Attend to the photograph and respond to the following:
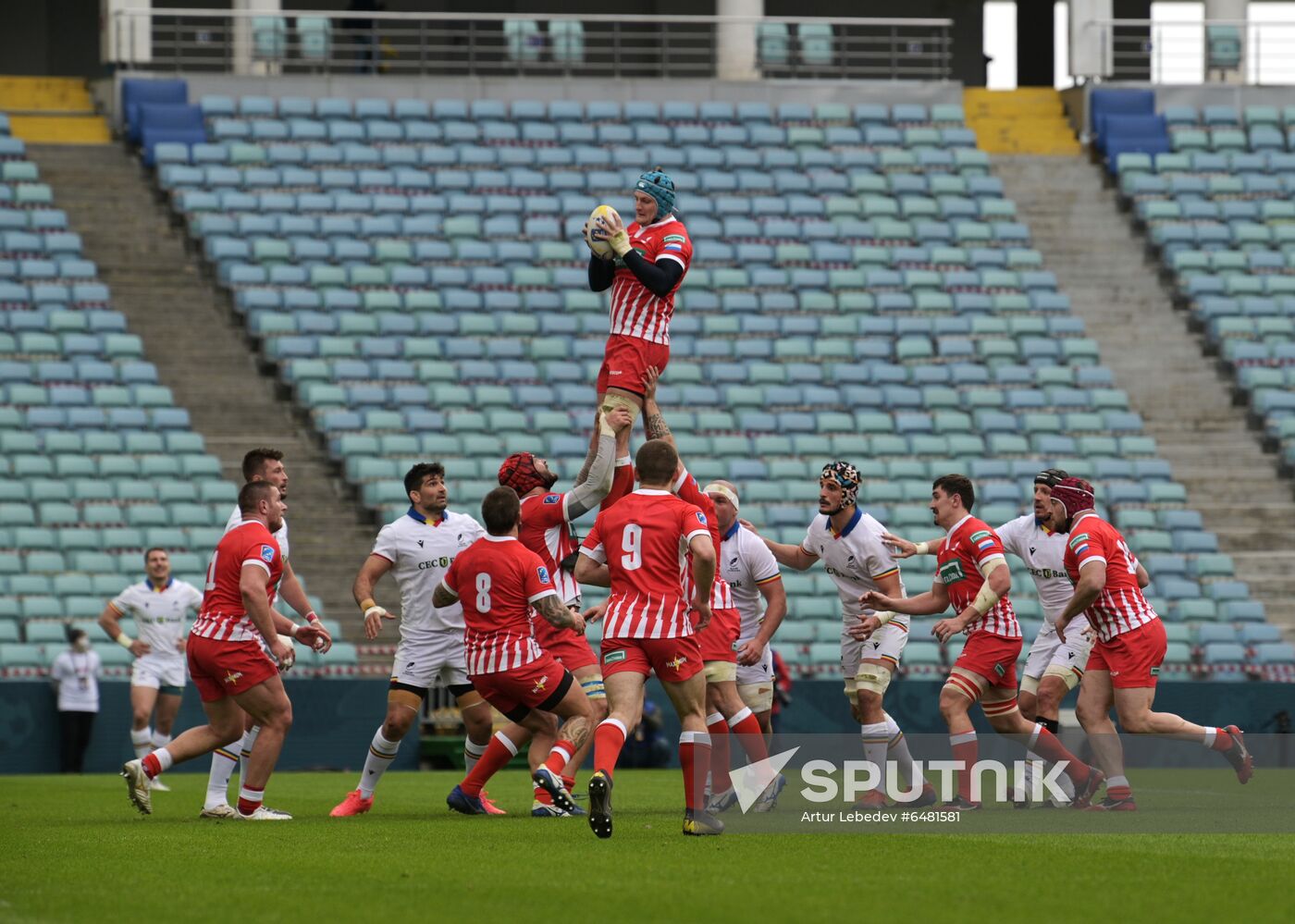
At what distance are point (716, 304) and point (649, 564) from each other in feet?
58.4

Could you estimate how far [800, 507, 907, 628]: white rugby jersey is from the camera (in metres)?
13.3

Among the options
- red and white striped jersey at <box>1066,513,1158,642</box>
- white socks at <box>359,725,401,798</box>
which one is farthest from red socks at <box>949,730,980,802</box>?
white socks at <box>359,725,401,798</box>

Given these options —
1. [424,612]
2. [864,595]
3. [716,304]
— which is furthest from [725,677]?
[716,304]

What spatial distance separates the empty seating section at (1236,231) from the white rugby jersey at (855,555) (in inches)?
581

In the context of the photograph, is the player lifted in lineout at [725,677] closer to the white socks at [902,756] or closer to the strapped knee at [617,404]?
the strapped knee at [617,404]

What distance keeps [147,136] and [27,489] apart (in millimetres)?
8623

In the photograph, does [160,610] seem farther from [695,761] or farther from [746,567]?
[695,761]

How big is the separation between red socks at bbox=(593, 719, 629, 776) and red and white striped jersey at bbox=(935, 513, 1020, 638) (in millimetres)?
3571

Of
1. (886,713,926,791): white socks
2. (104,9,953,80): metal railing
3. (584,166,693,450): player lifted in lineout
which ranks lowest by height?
(886,713,926,791): white socks

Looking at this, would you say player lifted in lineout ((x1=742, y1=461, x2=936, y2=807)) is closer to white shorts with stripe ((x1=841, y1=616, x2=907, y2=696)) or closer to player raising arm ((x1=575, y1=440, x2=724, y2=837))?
white shorts with stripe ((x1=841, y1=616, x2=907, y2=696))

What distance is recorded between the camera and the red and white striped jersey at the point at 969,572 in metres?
12.9

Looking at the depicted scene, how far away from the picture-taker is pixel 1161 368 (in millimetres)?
28484

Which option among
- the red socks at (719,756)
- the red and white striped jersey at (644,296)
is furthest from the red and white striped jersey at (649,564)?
the red socks at (719,756)

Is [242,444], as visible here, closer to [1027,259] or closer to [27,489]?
[27,489]
